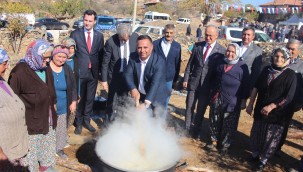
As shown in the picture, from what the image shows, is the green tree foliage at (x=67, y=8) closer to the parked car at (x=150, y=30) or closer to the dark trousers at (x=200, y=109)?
the parked car at (x=150, y=30)

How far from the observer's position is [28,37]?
15273mm

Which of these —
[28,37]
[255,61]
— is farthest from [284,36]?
[255,61]

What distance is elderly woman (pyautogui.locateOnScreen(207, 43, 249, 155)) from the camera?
4.53m

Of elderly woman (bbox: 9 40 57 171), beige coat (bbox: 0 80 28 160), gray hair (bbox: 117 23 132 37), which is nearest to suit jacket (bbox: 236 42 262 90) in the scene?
gray hair (bbox: 117 23 132 37)

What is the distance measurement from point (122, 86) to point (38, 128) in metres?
1.92

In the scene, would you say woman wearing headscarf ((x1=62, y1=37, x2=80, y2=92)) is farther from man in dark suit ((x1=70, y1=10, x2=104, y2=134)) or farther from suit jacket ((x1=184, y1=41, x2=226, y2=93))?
suit jacket ((x1=184, y1=41, x2=226, y2=93))

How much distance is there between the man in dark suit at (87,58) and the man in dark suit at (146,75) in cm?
118

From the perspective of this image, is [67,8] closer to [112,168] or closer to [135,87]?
[135,87]

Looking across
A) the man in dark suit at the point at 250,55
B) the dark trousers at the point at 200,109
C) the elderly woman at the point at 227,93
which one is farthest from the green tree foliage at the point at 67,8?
the elderly woman at the point at 227,93

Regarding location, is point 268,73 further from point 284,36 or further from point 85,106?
point 284,36

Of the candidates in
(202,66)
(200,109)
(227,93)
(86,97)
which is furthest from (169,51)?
→ (86,97)

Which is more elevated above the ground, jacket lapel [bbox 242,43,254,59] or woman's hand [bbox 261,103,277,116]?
jacket lapel [bbox 242,43,254,59]

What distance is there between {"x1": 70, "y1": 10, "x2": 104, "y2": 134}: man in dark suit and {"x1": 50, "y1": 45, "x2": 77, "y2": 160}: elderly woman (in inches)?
37.3

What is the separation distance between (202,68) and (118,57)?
1.42m
